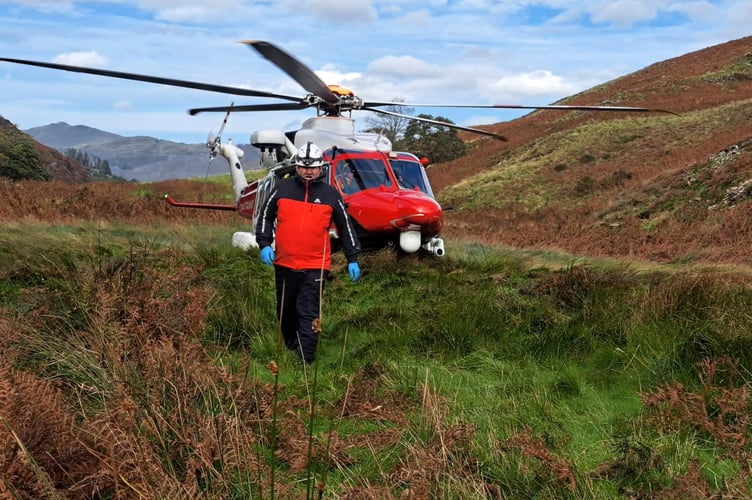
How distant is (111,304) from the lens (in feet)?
14.3

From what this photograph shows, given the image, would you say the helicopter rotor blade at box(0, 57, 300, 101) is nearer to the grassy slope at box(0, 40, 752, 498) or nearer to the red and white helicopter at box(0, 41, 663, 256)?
the red and white helicopter at box(0, 41, 663, 256)

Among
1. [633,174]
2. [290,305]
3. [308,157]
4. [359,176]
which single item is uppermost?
[308,157]

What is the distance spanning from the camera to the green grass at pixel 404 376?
276 centimetres

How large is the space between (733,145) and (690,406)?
18.6 meters

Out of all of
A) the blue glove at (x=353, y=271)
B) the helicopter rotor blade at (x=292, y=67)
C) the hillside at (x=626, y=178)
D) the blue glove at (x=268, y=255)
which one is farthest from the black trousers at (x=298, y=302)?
the hillside at (x=626, y=178)

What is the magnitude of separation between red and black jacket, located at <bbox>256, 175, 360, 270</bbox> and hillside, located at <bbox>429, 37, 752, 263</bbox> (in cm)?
669

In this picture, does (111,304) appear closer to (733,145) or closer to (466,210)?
(733,145)

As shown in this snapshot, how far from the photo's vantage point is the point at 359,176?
9.61 meters

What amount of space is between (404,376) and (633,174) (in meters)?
23.4

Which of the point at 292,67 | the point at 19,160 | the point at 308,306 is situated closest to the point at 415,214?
the point at 292,67

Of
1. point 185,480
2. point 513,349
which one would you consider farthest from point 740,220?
point 185,480

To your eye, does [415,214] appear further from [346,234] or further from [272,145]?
[346,234]

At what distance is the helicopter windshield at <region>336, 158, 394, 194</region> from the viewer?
958cm

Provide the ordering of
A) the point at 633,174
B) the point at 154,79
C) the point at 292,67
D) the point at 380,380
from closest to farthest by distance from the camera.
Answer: the point at 380,380, the point at 154,79, the point at 292,67, the point at 633,174
